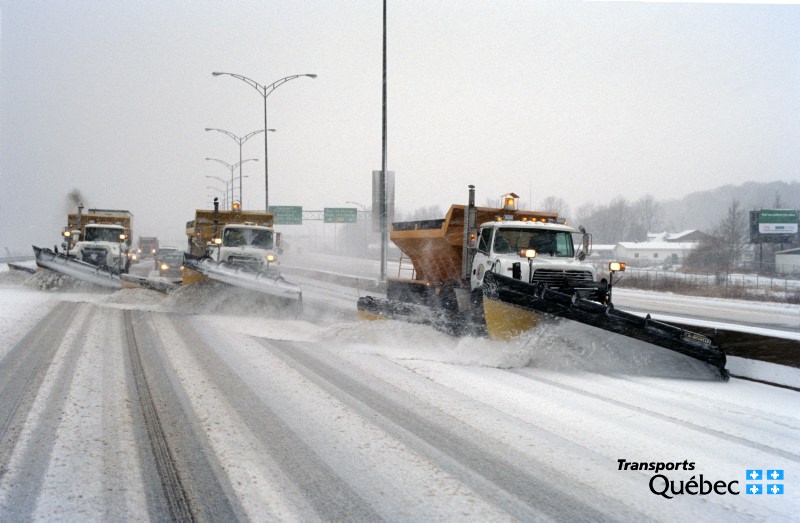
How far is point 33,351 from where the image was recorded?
8781 millimetres

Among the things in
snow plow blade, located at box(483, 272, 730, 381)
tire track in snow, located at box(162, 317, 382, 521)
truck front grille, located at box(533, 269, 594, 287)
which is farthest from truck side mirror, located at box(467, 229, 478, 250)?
tire track in snow, located at box(162, 317, 382, 521)

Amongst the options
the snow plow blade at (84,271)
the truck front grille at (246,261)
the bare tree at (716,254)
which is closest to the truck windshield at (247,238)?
the truck front grille at (246,261)

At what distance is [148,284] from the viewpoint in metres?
17.7

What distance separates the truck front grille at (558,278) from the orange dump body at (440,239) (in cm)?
207

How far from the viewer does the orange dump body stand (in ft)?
39.8

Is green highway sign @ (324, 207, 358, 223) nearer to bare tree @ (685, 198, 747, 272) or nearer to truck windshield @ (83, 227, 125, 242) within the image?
bare tree @ (685, 198, 747, 272)

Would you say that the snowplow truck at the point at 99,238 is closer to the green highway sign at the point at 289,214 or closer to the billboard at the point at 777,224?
the green highway sign at the point at 289,214

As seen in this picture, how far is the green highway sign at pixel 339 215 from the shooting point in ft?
204

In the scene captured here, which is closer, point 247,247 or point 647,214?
point 247,247

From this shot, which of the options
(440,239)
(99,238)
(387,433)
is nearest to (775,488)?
(387,433)

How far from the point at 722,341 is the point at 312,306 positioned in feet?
39.8

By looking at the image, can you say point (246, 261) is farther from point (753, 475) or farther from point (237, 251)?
point (753, 475)

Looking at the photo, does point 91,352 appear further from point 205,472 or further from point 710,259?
point 710,259

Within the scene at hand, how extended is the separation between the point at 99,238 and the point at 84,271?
383 cm
